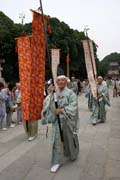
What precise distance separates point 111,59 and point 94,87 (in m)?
110

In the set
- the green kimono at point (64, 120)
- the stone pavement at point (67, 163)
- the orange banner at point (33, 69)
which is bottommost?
the stone pavement at point (67, 163)

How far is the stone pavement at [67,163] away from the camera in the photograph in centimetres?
536

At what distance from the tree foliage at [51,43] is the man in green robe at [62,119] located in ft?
55.9

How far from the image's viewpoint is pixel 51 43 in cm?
3575

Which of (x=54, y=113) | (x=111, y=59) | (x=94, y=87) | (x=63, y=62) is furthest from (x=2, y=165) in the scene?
(x=111, y=59)

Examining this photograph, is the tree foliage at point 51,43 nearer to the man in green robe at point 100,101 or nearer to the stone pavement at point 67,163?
the man in green robe at point 100,101

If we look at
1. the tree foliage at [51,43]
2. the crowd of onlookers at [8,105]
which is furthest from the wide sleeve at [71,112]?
the tree foliage at [51,43]

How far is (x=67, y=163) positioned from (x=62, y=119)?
2.83 feet

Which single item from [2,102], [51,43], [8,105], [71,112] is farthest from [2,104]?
[51,43]

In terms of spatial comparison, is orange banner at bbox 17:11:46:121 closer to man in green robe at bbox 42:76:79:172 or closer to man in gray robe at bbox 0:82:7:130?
man in gray robe at bbox 0:82:7:130

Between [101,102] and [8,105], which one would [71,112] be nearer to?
[8,105]

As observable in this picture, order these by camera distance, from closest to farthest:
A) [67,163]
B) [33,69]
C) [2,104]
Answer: [67,163] < [33,69] < [2,104]

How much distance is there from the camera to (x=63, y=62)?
3859cm

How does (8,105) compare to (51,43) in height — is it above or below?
below
